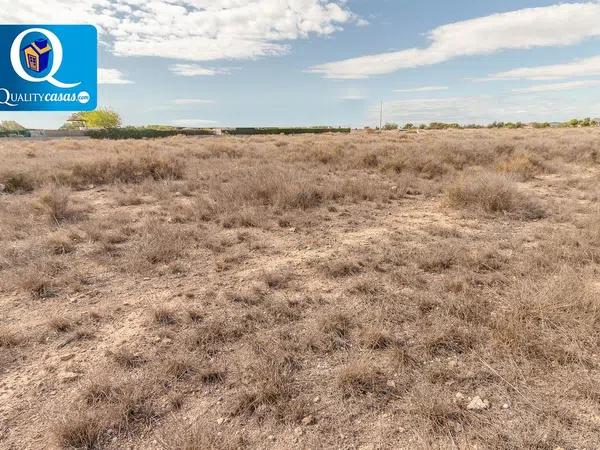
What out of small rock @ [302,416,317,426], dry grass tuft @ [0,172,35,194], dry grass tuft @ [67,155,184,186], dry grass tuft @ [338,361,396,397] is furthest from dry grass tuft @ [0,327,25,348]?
dry grass tuft @ [0,172,35,194]

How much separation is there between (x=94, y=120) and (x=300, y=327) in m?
85.8

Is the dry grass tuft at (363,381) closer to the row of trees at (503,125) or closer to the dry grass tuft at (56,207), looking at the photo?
the dry grass tuft at (56,207)

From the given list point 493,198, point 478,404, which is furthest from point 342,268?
point 493,198

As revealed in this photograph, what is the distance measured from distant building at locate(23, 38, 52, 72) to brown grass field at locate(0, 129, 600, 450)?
916 centimetres

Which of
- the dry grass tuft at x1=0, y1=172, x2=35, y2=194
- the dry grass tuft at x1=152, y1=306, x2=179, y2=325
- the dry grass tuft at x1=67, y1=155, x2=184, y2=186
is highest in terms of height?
the dry grass tuft at x1=67, y1=155, x2=184, y2=186

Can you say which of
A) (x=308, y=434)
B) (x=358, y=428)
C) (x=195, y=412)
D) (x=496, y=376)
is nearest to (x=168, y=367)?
(x=195, y=412)

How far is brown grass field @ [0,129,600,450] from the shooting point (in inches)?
90.3

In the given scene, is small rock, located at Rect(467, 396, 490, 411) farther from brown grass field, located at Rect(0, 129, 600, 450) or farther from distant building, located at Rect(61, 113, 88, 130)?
distant building, located at Rect(61, 113, 88, 130)

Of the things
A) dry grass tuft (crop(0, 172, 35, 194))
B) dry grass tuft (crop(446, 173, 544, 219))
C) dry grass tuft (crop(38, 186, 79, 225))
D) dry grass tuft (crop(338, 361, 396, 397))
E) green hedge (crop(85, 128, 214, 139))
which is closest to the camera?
dry grass tuft (crop(338, 361, 396, 397))

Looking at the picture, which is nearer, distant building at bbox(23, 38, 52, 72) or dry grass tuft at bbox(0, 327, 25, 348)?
dry grass tuft at bbox(0, 327, 25, 348)

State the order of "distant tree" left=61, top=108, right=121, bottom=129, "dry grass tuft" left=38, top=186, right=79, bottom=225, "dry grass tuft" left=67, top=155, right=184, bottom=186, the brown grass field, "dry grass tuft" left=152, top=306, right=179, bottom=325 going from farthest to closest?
"distant tree" left=61, top=108, right=121, bottom=129 < "dry grass tuft" left=67, top=155, right=184, bottom=186 < "dry grass tuft" left=38, top=186, right=79, bottom=225 < "dry grass tuft" left=152, top=306, right=179, bottom=325 < the brown grass field

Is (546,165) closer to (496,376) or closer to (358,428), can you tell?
(496,376)

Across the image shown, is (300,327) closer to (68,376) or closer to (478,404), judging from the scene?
(478,404)

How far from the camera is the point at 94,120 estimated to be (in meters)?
74.1
